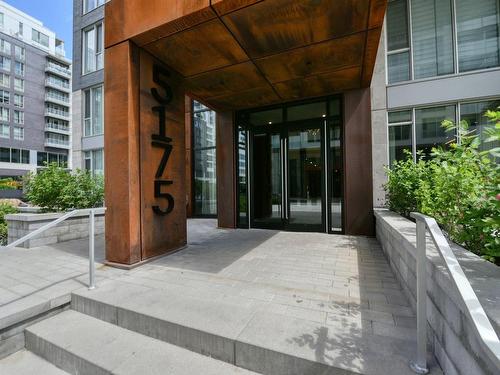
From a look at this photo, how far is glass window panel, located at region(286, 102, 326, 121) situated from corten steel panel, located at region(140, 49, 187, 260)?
312 cm

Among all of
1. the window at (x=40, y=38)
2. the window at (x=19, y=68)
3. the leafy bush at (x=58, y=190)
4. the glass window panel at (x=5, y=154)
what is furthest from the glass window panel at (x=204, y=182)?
the window at (x=40, y=38)

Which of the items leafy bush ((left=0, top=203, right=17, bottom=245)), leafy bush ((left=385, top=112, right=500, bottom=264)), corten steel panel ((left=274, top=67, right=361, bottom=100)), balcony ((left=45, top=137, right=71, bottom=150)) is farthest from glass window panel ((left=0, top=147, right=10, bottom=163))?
leafy bush ((left=385, top=112, right=500, bottom=264))

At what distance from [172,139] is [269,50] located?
2.23 metres

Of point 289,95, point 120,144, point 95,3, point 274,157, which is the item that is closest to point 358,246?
point 274,157

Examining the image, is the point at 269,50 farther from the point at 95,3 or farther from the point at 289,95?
the point at 95,3

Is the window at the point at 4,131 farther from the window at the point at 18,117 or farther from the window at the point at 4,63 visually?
the window at the point at 4,63

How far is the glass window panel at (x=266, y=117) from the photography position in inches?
277

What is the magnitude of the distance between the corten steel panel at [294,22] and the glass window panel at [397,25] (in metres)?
4.61

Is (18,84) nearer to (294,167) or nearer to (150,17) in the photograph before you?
(150,17)

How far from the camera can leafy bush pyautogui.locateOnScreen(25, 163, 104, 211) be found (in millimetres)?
6184

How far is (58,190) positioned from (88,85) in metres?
8.85

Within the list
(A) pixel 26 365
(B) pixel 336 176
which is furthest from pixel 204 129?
(A) pixel 26 365

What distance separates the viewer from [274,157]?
23.4 ft

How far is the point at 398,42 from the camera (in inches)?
282
